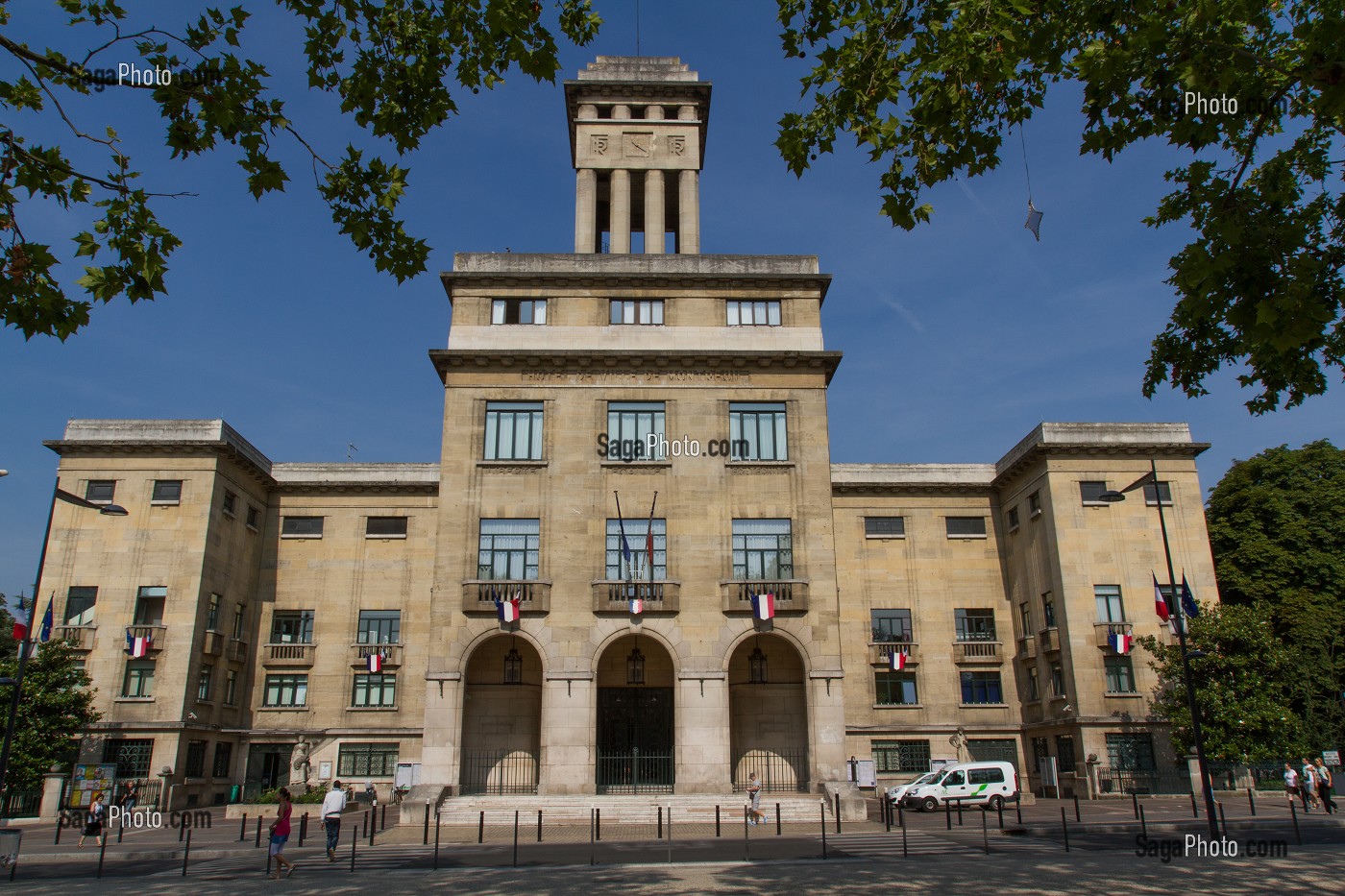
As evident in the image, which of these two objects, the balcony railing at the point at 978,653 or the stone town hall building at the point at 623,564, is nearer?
the stone town hall building at the point at 623,564

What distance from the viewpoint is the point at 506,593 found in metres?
34.8

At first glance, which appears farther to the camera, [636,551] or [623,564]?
[636,551]

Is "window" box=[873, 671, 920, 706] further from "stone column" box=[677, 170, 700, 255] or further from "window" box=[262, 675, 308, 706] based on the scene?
"window" box=[262, 675, 308, 706]

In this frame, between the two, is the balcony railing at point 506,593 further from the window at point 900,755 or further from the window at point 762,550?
the window at point 900,755

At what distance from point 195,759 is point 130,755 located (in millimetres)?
2754

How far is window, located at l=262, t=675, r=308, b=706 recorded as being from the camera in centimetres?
4591

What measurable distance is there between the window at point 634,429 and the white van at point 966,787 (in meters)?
16.7

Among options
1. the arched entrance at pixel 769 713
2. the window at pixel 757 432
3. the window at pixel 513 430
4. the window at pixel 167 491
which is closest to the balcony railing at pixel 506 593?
the window at pixel 513 430

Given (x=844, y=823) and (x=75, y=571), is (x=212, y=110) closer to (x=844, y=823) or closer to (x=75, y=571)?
(x=844, y=823)

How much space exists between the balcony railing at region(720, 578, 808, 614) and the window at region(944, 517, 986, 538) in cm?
1721

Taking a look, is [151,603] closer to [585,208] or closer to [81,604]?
[81,604]

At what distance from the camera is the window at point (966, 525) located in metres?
49.3

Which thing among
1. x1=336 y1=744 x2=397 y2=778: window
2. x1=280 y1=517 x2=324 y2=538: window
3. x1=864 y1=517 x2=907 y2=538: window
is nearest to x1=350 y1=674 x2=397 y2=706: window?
x1=336 y1=744 x2=397 y2=778: window

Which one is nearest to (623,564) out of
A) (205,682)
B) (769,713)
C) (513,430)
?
(513,430)
